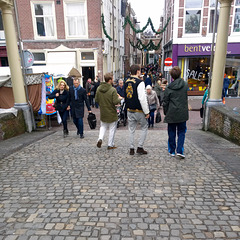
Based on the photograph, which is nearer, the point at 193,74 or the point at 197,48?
the point at 197,48

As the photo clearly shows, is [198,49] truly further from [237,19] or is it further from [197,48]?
[237,19]

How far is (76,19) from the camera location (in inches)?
642

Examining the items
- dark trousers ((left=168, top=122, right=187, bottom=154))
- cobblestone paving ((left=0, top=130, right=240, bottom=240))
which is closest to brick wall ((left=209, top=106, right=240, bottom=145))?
cobblestone paving ((left=0, top=130, right=240, bottom=240))

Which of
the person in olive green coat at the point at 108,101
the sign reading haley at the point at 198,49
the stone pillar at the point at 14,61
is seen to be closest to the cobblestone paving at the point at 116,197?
the person in olive green coat at the point at 108,101

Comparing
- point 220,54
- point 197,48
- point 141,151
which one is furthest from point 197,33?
point 141,151

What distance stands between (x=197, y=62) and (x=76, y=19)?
9.21 metres

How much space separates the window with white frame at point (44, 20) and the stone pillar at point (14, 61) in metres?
10.8

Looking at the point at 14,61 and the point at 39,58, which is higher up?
the point at 39,58

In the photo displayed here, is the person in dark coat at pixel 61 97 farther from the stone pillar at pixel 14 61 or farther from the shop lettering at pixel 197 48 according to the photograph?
the shop lettering at pixel 197 48

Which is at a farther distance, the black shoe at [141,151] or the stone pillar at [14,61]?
the stone pillar at [14,61]

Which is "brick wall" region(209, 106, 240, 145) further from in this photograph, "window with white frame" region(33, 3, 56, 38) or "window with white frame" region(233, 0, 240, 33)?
"window with white frame" region(33, 3, 56, 38)

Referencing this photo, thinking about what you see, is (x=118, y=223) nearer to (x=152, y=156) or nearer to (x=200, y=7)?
(x=152, y=156)

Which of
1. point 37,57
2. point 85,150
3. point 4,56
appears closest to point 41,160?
point 85,150

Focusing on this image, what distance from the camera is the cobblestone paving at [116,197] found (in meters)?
2.36
